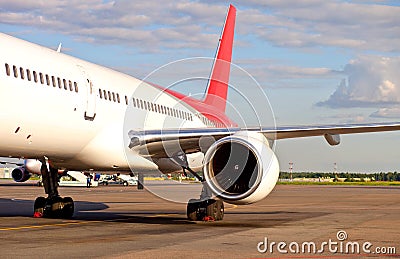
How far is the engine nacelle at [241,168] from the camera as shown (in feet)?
55.5

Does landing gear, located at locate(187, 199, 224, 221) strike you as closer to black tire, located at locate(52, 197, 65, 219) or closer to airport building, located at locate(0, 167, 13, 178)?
black tire, located at locate(52, 197, 65, 219)

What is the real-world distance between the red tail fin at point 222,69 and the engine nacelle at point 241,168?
47.4ft

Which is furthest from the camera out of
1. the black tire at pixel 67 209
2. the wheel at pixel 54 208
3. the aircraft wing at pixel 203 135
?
the black tire at pixel 67 209

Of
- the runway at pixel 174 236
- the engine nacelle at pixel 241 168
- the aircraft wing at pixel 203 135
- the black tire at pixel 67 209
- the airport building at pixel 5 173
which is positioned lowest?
the runway at pixel 174 236

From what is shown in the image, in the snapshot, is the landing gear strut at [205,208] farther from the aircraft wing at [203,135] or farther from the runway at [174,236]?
the aircraft wing at [203,135]

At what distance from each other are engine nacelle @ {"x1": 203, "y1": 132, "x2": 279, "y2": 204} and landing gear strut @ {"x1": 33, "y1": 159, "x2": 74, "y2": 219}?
5474mm

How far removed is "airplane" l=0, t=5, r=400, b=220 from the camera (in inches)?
652

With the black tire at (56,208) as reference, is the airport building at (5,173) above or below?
above

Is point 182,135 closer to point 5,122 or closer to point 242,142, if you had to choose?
point 242,142

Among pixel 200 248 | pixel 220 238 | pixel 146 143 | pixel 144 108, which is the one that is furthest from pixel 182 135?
pixel 200 248

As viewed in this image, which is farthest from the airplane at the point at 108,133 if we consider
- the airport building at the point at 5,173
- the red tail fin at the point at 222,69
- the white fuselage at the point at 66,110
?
the airport building at the point at 5,173

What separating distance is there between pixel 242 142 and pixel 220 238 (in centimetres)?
367

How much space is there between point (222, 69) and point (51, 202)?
16.4 meters

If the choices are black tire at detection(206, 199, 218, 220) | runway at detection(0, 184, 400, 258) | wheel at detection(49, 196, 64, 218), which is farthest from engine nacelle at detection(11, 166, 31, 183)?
black tire at detection(206, 199, 218, 220)
